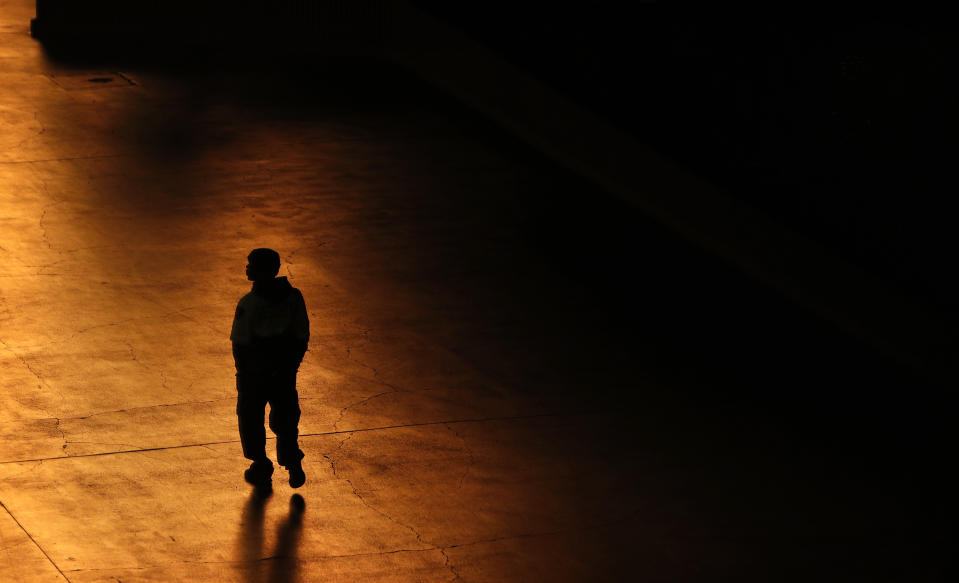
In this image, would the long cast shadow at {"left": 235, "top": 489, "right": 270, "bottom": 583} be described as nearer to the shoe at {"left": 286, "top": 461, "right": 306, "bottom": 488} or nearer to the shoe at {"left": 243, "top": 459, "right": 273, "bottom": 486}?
the shoe at {"left": 243, "top": 459, "right": 273, "bottom": 486}

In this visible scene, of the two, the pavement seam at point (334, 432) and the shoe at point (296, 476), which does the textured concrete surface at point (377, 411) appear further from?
the shoe at point (296, 476)

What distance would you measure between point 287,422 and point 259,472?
471mm

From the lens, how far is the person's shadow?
294 inches

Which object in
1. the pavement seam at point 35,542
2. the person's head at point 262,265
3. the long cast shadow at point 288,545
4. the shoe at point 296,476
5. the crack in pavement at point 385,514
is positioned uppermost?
the person's head at point 262,265

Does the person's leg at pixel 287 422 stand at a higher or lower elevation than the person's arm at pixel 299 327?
lower

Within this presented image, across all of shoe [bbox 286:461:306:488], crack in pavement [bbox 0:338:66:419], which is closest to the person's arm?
shoe [bbox 286:461:306:488]

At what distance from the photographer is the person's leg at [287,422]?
7988 millimetres

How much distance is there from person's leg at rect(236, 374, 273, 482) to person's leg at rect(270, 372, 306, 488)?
0.08 m

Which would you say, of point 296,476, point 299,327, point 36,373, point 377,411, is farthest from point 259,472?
point 36,373

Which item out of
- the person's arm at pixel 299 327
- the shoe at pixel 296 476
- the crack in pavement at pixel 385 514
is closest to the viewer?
the crack in pavement at pixel 385 514

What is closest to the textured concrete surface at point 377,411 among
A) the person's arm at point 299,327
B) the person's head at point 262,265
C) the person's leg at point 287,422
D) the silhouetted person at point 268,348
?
the person's leg at point 287,422

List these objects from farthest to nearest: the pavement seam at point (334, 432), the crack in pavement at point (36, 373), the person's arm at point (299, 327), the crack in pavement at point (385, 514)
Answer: the crack in pavement at point (36, 373) → the pavement seam at point (334, 432) → the person's arm at point (299, 327) → the crack in pavement at point (385, 514)

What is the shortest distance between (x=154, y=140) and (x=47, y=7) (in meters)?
6.63

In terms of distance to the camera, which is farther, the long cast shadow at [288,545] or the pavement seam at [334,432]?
the pavement seam at [334,432]
